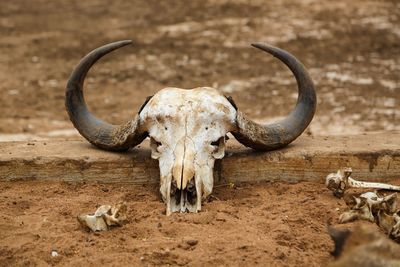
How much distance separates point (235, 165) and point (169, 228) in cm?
127

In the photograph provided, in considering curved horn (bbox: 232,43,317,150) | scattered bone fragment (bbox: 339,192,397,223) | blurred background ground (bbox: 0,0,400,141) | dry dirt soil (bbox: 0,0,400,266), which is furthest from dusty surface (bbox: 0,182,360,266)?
blurred background ground (bbox: 0,0,400,141)

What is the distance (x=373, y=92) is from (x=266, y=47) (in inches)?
221

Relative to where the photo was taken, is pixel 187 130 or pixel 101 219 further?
pixel 187 130

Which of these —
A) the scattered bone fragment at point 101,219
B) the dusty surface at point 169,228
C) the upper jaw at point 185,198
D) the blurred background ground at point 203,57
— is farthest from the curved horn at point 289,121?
the blurred background ground at point 203,57

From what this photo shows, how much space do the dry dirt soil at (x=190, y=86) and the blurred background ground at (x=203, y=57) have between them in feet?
0.09

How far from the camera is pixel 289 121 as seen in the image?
642 cm

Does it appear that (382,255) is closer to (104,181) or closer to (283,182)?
(283,182)

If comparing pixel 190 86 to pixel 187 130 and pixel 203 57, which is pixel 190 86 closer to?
pixel 203 57

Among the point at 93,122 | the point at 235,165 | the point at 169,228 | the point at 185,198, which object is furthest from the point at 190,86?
the point at 169,228

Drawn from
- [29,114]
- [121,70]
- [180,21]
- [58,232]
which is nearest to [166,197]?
[58,232]

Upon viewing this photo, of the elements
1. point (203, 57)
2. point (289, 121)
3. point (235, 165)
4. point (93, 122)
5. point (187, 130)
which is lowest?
point (203, 57)

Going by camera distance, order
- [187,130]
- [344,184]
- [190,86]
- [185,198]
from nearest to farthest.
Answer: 1. [185,198]
2. [187,130]
3. [344,184]
4. [190,86]

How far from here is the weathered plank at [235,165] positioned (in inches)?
245

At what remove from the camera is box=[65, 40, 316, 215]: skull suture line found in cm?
546
